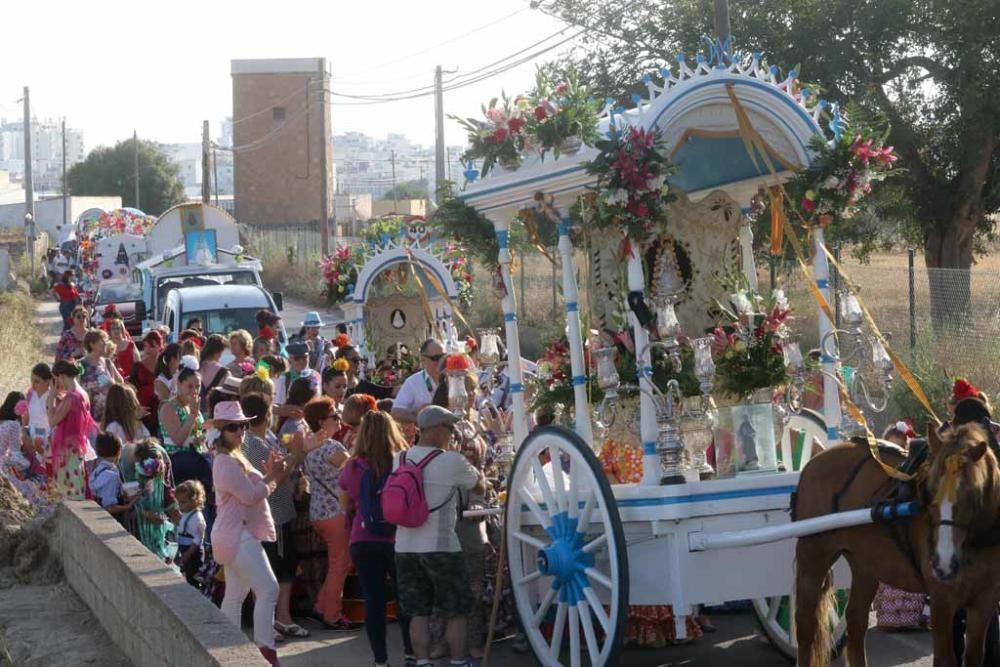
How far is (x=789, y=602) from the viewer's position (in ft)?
30.6

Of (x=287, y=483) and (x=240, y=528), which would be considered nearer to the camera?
(x=240, y=528)

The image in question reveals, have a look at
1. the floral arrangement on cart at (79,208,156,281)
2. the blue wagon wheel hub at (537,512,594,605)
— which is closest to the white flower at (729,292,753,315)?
the blue wagon wheel hub at (537,512,594,605)

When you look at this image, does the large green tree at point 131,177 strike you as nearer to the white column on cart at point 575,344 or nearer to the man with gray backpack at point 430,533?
the white column on cart at point 575,344

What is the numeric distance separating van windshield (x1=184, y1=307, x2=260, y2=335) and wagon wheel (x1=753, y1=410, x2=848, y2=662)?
1206 cm

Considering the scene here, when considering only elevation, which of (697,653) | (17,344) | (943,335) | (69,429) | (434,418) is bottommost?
(697,653)

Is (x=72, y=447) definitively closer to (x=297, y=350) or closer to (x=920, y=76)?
(x=297, y=350)

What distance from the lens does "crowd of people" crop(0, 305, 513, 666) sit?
335 inches

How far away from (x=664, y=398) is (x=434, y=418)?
1.31 m

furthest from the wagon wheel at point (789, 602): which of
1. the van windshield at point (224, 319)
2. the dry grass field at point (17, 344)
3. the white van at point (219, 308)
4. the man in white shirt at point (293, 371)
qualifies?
the dry grass field at point (17, 344)

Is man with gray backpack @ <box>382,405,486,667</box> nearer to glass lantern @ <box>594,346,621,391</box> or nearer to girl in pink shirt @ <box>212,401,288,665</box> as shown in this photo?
girl in pink shirt @ <box>212,401,288,665</box>

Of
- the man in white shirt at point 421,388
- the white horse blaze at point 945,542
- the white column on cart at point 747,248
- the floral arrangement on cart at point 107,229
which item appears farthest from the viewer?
the floral arrangement on cart at point 107,229

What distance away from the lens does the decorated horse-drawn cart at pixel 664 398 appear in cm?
798

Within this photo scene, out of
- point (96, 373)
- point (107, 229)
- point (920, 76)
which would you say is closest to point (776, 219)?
point (96, 373)

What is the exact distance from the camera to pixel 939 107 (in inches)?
766
